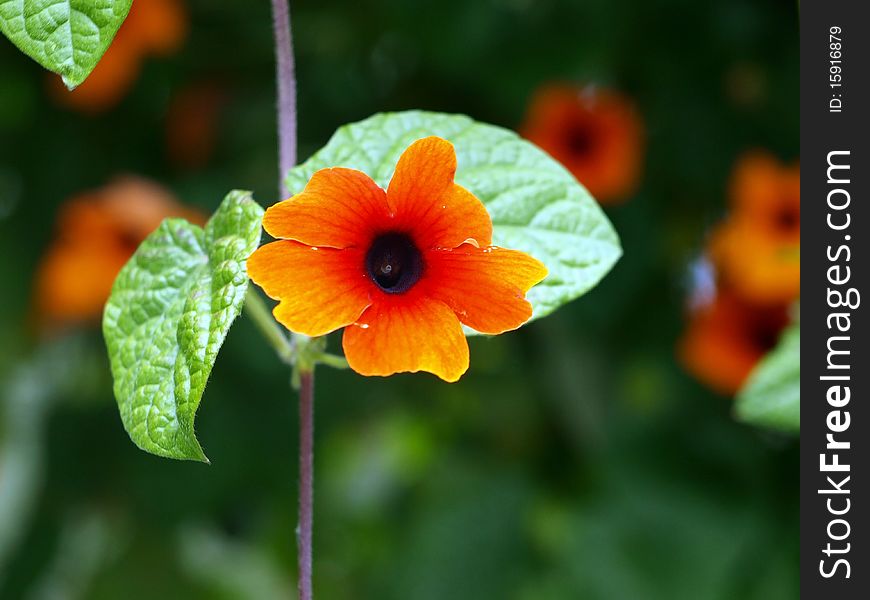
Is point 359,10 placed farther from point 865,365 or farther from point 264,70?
point 865,365

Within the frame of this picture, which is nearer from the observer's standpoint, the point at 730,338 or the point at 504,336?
the point at 730,338

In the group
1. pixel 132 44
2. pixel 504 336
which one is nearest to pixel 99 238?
pixel 132 44

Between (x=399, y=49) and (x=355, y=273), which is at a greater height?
(x=399, y=49)

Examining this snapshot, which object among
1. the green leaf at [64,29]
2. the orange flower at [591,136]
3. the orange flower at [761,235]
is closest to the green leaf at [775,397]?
the orange flower at [761,235]

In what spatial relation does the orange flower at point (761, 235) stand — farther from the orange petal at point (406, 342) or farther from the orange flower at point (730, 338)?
the orange petal at point (406, 342)

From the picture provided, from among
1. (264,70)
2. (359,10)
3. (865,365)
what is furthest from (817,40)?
(264,70)

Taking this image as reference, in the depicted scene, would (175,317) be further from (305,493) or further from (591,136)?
(591,136)
